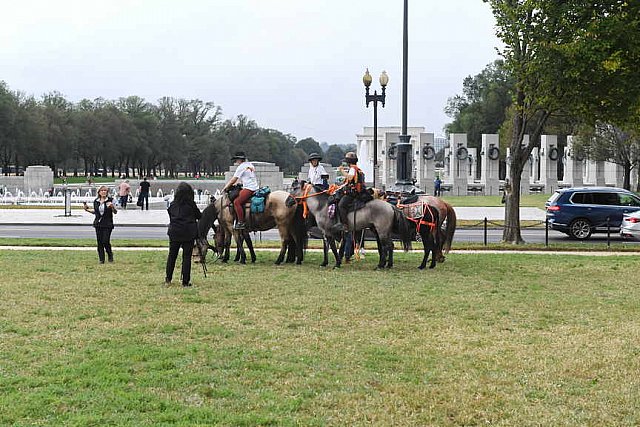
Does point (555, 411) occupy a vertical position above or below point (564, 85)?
below

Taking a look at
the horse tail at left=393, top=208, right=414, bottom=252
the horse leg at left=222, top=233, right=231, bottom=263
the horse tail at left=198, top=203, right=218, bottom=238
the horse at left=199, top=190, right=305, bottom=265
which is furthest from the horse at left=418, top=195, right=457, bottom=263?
the horse tail at left=198, top=203, right=218, bottom=238

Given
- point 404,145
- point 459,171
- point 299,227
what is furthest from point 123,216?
point 459,171

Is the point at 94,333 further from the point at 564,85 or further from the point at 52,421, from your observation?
the point at 564,85

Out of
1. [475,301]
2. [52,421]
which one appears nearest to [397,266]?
[475,301]

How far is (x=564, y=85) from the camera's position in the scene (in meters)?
21.7

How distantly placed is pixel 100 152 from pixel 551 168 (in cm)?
5954

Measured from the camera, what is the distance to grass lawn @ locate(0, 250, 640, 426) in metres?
6.89

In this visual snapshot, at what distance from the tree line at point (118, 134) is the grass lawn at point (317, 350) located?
3137 inches

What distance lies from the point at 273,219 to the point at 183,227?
4.05 metres

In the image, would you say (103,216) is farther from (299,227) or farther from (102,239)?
(299,227)

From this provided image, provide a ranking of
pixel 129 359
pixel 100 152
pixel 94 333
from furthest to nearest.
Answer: pixel 100 152 → pixel 94 333 → pixel 129 359

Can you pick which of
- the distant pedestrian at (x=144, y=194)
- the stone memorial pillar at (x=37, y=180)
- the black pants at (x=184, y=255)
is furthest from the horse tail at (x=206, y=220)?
the stone memorial pillar at (x=37, y=180)

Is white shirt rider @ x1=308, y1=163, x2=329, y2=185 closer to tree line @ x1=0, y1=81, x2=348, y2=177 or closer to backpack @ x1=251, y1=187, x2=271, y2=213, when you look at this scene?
backpack @ x1=251, y1=187, x2=271, y2=213

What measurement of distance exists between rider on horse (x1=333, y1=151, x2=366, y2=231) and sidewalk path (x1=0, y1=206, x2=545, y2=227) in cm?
1713
